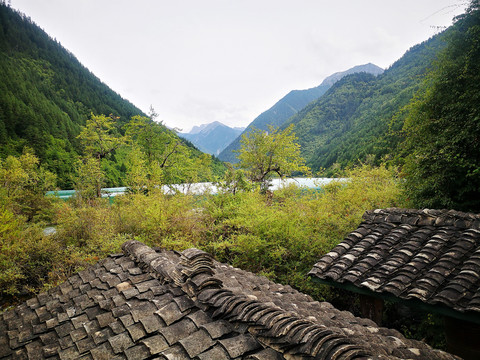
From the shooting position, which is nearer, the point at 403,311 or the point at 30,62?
the point at 403,311

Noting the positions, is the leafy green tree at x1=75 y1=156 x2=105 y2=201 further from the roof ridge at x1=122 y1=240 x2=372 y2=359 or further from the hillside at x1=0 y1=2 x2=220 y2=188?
the roof ridge at x1=122 y1=240 x2=372 y2=359

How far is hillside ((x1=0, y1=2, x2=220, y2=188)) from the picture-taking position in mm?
49031

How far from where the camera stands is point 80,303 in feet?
10.8

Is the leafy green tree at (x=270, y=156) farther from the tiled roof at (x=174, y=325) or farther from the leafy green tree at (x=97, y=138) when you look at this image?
the tiled roof at (x=174, y=325)

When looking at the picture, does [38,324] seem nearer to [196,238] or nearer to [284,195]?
[196,238]

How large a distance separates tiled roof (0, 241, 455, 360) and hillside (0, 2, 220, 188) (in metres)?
23.2

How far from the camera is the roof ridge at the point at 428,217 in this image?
3.76 metres

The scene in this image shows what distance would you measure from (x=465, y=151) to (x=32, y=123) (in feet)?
239

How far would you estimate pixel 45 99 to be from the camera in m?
72.9

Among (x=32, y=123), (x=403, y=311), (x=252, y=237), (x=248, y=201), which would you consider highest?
(x=32, y=123)

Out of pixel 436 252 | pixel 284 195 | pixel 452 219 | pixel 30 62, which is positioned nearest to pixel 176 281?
pixel 436 252

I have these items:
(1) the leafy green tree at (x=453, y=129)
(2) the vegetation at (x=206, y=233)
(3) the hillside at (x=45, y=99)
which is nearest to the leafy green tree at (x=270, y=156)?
(3) the hillside at (x=45, y=99)

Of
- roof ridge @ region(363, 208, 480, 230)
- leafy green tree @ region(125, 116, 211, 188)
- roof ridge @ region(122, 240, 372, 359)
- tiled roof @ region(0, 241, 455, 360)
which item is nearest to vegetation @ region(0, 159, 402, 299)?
roof ridge @ region(363, 208, 480, 230)

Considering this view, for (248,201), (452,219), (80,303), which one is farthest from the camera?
(248,201)
